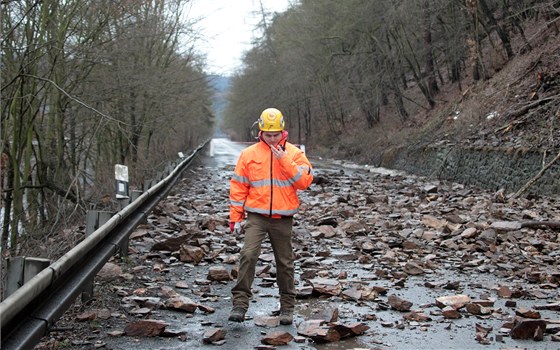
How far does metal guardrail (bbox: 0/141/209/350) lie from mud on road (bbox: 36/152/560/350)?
46 centimetres

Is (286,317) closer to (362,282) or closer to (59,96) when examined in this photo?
(362,282)

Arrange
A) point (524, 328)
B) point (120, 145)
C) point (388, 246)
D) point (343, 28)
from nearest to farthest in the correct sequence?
point (524, 328) → point (388, 246) → point (120, 145) → point (343, 28)

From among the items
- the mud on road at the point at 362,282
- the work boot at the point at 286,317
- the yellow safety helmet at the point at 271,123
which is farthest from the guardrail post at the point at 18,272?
the yellow safety helmet at the point at 271,123

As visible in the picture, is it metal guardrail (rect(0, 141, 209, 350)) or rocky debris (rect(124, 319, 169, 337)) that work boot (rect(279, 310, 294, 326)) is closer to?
rocky debris (rect(124, 319, 169, 337))

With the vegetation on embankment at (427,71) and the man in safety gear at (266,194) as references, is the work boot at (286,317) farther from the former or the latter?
the vegetation on embankment at (427,71)

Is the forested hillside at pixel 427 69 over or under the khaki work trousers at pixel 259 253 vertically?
over

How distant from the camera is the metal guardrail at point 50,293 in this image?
360cm

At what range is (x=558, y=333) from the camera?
17.5 feet

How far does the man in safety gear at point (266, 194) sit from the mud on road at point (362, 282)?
360 mm

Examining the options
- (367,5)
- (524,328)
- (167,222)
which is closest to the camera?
(524,328)

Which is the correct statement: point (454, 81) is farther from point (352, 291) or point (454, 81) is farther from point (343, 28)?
point (352, 291)

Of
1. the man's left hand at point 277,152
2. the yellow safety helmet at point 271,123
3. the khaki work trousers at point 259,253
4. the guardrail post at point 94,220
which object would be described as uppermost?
the yellow safety helmet at point 271,123

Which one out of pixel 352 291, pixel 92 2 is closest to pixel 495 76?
pixel 92 2

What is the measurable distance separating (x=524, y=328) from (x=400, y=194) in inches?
492
